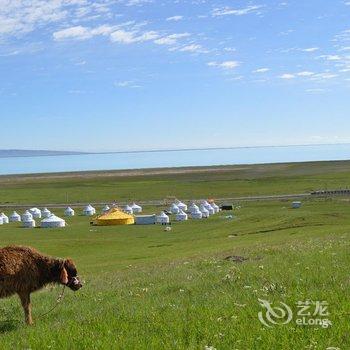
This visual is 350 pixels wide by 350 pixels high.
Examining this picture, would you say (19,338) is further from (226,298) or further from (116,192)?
(116,192)

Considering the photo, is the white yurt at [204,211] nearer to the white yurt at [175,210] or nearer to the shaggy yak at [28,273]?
the white yurt at [175,210]

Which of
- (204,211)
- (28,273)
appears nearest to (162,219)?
(204,211)

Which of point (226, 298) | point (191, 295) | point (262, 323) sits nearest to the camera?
point (262, 323)

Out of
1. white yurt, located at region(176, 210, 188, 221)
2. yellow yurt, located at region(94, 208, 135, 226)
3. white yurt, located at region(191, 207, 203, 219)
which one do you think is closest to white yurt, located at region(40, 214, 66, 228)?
yellow yurt, located at region(94, 208, 135, 226)

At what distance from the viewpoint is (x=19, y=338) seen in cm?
944

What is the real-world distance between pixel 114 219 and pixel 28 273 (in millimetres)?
76181

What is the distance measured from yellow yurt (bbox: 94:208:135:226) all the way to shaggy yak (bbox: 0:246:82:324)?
74.9m

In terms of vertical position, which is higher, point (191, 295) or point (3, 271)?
point (3, 271)

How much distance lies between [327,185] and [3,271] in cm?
13724

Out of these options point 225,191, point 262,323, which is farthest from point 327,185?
point 262,323

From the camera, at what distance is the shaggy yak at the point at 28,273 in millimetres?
11109

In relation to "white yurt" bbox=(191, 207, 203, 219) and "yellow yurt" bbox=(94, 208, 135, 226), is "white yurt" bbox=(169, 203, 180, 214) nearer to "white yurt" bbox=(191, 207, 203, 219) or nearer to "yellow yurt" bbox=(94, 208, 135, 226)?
"white yurt" bbox=(191, 207, 203, 219)

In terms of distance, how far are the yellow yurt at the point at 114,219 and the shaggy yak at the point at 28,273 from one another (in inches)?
2950

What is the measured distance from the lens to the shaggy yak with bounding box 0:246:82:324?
11109mm
